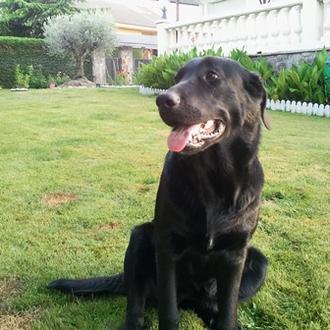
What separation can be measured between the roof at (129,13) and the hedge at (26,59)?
38.6ft

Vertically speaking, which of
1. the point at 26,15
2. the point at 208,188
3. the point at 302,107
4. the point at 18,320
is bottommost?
the point at 18,320

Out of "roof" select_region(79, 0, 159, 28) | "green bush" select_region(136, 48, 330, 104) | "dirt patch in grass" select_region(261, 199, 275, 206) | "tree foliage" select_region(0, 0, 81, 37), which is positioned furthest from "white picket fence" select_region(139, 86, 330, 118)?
"roof" select_region(79, 0, 159, 28)

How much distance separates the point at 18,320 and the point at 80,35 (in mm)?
17266

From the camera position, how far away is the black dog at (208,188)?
191 cm

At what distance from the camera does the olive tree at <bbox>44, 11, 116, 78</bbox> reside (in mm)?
18203

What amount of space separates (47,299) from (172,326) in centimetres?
77

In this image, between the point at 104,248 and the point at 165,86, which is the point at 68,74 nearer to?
the point at 165,86

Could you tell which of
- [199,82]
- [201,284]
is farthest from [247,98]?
[201,284]

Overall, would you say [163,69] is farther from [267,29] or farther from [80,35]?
[80,35]

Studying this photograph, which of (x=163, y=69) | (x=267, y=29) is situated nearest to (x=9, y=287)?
(x=267, y=29)

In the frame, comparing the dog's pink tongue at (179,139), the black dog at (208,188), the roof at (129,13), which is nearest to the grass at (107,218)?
the black dog at (208,188)

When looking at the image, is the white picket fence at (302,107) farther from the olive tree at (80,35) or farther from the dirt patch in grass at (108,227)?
the olive tree at (80,35)

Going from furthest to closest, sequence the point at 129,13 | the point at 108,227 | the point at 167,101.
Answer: the point at 129,13 < the point at 108,227 < the point at 167,101

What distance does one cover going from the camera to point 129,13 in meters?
37.5
